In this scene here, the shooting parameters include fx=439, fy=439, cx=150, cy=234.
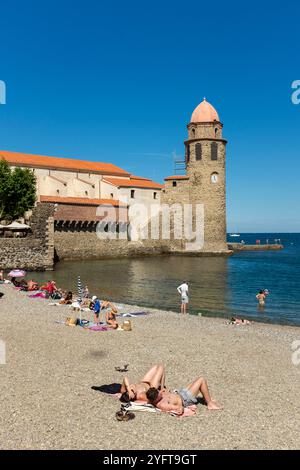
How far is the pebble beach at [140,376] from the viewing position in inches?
229

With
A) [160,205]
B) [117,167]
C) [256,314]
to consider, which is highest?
[117,167]

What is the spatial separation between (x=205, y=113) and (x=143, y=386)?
5023cm

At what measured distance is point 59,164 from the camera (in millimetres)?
51719

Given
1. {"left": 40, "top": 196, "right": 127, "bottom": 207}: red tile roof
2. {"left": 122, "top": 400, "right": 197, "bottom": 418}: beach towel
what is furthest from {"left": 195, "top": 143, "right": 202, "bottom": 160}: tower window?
{"left": 122, "top": 400, "right": 197, "bottom": 418}: beach towel

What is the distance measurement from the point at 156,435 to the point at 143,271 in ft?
96.1

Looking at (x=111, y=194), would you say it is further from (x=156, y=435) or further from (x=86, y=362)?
(x=156, y=435)

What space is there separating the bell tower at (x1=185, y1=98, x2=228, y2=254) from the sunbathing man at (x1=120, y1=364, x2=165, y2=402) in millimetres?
46886

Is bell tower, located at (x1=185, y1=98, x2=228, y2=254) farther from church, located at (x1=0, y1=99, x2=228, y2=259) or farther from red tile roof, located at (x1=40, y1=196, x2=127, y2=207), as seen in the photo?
red tile roof, located at (x1=40, y1=196, x2=127, y2=207)

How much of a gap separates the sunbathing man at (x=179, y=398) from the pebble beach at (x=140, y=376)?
0.54 feet

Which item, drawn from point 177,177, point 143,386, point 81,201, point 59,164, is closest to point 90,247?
point 81,201

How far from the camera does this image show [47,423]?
6133 mm

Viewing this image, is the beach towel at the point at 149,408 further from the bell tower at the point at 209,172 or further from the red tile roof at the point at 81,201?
the bell tower at the point at 209,172

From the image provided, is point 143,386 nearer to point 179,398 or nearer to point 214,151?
point 179,398
